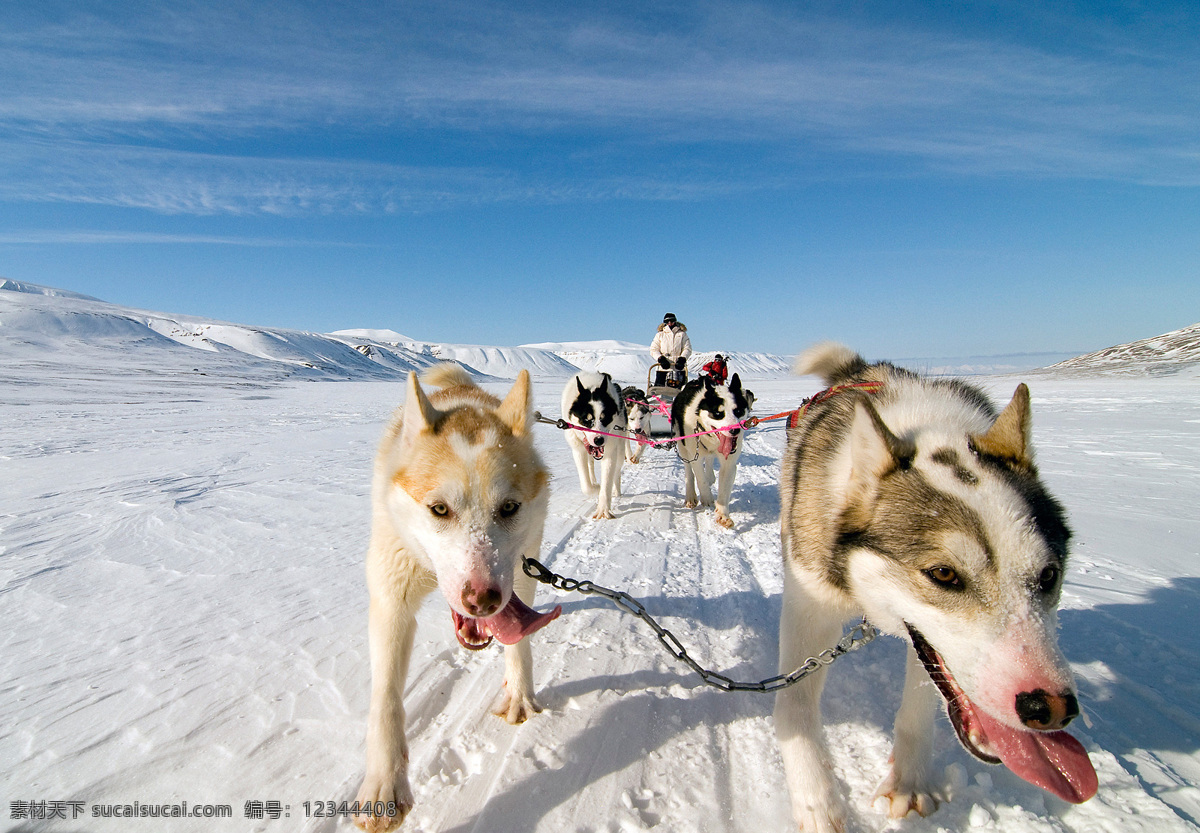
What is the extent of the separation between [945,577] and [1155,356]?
41699 millimetres

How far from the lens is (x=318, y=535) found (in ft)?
14.8

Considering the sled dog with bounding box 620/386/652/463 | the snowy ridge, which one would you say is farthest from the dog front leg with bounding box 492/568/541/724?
the snowy ridge

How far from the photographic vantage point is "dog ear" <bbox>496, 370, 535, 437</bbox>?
8.25 feet

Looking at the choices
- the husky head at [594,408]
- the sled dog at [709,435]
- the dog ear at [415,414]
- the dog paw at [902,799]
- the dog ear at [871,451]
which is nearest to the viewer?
the dog ear at [871,451]

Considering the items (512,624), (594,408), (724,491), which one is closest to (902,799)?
(512,624)

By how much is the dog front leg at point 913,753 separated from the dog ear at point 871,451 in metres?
0.65

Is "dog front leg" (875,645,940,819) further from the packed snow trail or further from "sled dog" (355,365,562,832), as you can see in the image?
"sled dog" (355,365,562,832)

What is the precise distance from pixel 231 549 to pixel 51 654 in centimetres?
150

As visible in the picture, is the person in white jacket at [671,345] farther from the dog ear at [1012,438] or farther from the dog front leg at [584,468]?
the dog ear at [1012,438]

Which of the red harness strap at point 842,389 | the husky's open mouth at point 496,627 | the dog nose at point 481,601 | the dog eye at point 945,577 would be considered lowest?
the husky's open mouth at point 496,627

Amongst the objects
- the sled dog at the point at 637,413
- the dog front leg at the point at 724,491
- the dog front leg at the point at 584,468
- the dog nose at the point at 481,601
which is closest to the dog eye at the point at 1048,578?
the dog nose at the point at 481,601

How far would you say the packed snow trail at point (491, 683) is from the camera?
1.88 metres

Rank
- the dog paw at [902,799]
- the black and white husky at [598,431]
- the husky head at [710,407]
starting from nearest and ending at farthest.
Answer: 1. the dog paw at [902,799]
2. the black and white husky at [598,431]
3. the husky head at [710,407]

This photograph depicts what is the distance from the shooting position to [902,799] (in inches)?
73.7
